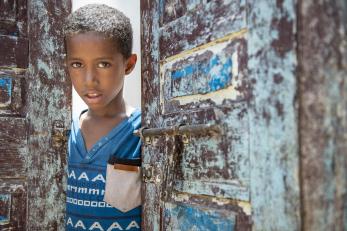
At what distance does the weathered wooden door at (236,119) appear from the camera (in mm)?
837

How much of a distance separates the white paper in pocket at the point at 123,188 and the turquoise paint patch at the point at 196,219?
24cm

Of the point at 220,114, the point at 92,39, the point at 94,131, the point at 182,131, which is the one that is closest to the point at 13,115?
the point at 94,131

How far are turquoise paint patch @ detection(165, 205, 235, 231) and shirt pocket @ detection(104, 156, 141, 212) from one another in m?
0.24

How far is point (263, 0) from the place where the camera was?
91 cm

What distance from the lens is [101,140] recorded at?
5.25 ft

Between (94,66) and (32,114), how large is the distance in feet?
1.10

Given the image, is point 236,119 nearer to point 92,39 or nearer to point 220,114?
point 220,114

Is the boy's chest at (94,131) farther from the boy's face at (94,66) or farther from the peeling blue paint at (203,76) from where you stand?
the peeling blue paint at (203,76)

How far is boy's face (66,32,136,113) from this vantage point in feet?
4.90

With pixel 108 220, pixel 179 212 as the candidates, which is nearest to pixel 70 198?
pixel 108 220

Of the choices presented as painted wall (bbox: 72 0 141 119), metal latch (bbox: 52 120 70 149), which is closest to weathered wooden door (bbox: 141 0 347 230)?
metal latch (bbox: 52 120 70 149)

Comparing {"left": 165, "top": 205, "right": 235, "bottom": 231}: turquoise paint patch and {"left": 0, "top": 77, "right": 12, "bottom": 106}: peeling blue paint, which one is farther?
{"left": 0, "top": 77, "right": 12, "bottom": 106}: peeling blue paint

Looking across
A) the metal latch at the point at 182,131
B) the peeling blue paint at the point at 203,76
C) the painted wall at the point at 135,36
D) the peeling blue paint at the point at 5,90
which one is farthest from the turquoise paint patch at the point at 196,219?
the painted wall at the point at 135,36

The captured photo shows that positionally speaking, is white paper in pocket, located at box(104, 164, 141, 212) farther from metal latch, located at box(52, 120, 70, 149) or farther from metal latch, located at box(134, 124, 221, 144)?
metal latch, located at box(52, 120, 70, 149)
